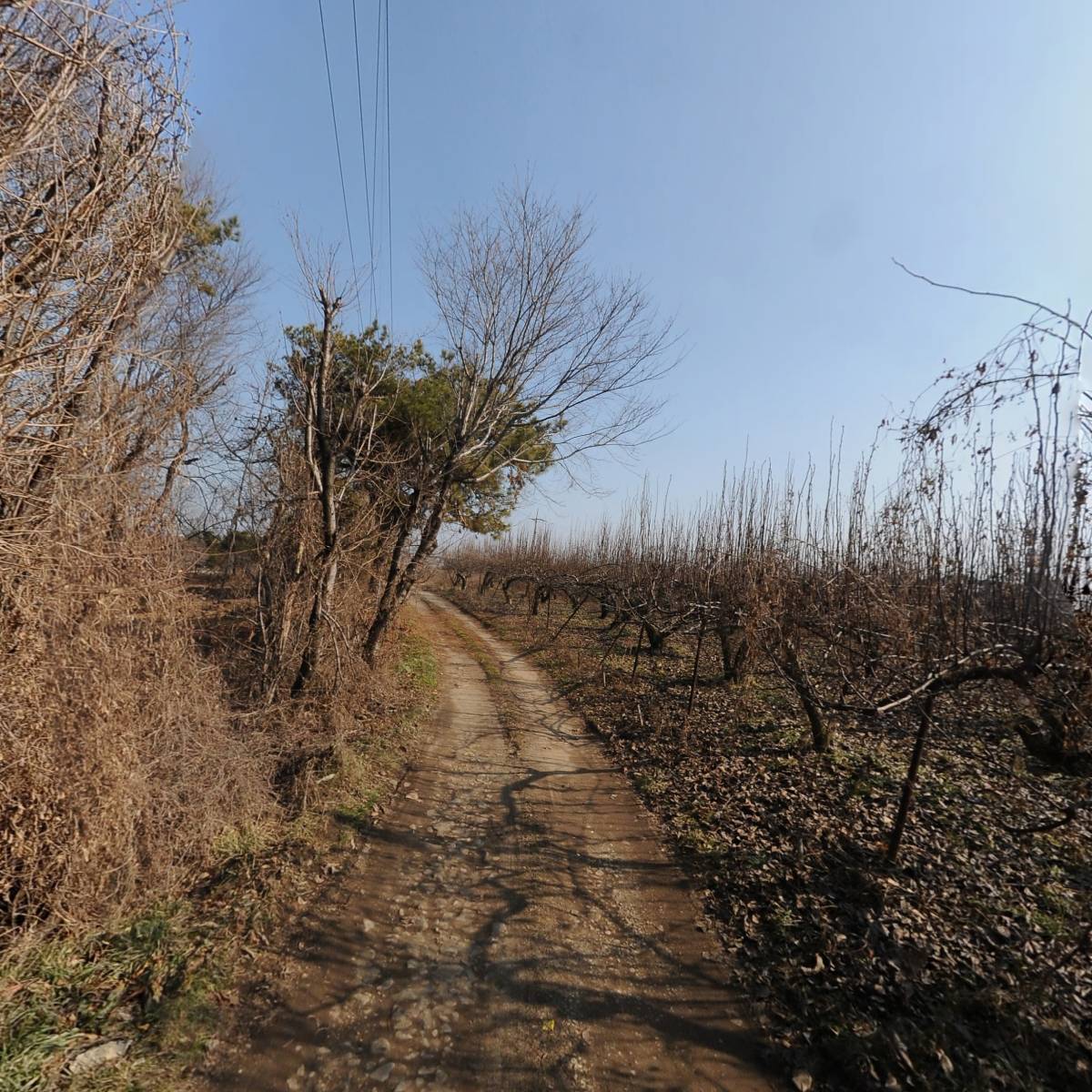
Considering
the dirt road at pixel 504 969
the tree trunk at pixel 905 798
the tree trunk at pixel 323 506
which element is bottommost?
the dirt road at pixel 504 969

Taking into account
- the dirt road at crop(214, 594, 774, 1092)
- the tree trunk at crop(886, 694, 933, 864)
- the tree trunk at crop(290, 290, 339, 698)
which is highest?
the tree trunk at crop(290, 290, 339, 698)

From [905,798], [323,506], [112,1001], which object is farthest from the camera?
[323,506]

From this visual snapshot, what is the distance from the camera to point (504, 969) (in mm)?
3428

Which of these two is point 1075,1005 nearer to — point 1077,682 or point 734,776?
point 1077,682

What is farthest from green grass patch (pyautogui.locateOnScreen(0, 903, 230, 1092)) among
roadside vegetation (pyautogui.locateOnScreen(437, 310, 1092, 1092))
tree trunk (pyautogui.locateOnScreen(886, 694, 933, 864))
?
tree trunk (pyautogui.locateOnScreen(886, 694, 933, 864))

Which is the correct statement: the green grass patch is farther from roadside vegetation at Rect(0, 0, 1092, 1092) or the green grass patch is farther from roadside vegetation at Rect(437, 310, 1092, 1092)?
roadside vegetation at Rect(437, 310, 1092, 1092)

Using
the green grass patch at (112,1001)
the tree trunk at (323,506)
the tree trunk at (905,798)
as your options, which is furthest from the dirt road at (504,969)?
the tree trunk at (323,506)

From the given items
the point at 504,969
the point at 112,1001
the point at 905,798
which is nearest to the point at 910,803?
the point at 905,798

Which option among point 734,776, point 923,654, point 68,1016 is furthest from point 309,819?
point 923,654

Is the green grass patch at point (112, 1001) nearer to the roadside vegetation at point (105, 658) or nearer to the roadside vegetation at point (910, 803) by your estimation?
the roadside vegetation at point (105, 658)

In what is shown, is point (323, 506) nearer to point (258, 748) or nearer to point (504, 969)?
point (258, 748)

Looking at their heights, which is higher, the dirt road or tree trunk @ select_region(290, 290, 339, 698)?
tree trunk @ select_region(290, 290, 339, 698)

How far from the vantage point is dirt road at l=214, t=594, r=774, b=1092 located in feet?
9.14

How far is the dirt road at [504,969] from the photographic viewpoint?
2787 millimetres
